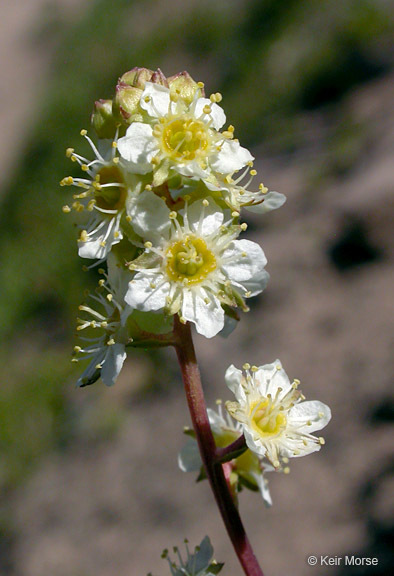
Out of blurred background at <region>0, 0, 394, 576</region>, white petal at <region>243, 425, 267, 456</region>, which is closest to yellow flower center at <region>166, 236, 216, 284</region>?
white petal at <region>243, 425, 267, 456</region>

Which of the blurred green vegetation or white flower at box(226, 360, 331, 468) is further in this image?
the blurred green vegetation

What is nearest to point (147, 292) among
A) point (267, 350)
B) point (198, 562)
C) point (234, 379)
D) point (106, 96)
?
point (234, 379)

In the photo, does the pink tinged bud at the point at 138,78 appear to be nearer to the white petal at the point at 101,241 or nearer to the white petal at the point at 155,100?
the white petal at the point at 155,100

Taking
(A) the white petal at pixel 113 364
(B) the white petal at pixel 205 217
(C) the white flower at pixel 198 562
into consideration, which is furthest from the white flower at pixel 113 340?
(C) the white flower at pixel 198 562

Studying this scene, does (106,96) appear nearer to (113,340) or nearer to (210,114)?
(210,114)

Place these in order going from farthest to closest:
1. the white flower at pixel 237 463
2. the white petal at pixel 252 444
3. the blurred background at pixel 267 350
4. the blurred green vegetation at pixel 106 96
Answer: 1. the blurred green vegetation at pixel 106 96
2. the blurred background at pixel 267 350
3. the white flower at pixel 237 463
4. the white petal at pixel 252 444

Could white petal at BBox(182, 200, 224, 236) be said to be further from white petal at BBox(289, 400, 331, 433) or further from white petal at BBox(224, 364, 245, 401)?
white petal at BBox(289, 400, 331, 433)

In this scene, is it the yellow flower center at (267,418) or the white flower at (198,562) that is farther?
the white flower at (198,562)
